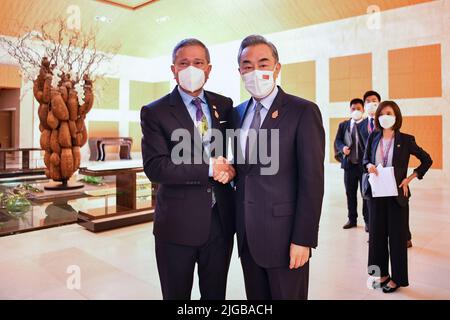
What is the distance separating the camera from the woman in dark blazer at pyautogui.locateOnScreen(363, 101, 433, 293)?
9.07 ft

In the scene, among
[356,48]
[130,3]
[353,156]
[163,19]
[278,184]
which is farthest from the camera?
[163,19]

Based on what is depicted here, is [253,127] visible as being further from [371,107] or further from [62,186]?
[62,186]

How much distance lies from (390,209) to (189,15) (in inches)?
423

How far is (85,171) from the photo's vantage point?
4.68 meters

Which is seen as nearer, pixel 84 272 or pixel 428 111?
pixel 84 272

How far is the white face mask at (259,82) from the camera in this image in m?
1.55

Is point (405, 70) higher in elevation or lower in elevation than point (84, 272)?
higher

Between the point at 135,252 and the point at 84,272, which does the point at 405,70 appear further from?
the point at 84,272

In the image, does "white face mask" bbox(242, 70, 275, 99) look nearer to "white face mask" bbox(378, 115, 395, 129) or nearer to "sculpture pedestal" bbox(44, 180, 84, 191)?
"white face mask" bbox(378, 115, 395, 129)

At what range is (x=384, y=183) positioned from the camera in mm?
2773

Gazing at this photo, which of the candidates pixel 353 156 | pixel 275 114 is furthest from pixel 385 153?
pixel 275 114

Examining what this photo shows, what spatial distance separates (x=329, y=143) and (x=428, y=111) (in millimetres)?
2699

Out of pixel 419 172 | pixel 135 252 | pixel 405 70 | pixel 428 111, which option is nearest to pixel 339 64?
pixel 405 70

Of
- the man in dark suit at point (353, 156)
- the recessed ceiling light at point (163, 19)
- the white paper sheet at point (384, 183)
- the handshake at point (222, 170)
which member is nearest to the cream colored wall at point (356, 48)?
the recessed ceiling light at point (163, 19)
